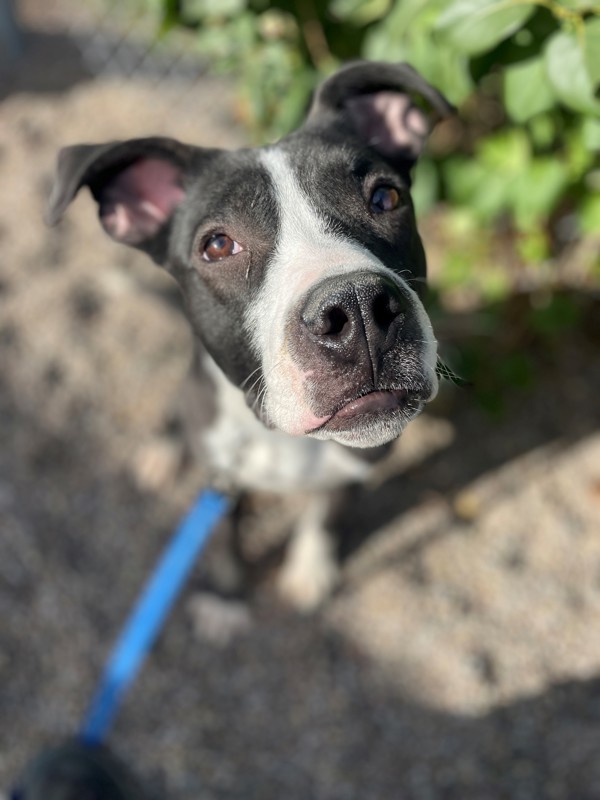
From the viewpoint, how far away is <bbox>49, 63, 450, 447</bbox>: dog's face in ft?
6.10

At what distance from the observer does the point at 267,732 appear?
3.24 m

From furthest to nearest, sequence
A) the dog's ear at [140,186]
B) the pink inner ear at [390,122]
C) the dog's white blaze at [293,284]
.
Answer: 1. the pink inner ear at [390,122]
2. the dog's ear at [140,186]
3. the dog's white blaze at [293,284]

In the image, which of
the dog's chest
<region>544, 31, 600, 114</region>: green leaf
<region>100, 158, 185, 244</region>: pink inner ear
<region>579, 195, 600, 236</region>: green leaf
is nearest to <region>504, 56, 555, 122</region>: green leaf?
<region>544, 31, 600, 114</region>: green leaf

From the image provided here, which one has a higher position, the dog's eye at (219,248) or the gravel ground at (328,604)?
the dog's eye at (219,248)

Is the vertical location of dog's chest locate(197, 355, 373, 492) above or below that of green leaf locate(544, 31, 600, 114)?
below

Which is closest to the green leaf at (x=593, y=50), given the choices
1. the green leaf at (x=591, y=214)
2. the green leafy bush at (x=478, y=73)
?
the green leafy bush at (x=478, y=73)

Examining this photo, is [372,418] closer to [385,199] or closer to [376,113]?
[385,199]

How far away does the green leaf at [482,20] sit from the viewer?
2156 mm

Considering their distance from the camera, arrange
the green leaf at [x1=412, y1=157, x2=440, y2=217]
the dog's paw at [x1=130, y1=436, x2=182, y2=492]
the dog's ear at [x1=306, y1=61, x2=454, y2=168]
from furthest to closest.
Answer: the dog's paw at [x1=130, y1=436, x2=182, y2=492], the green leaf at [x1=412, y1=157, x2=440, y2=217], the dog's ear at [x1=306, y1=61, x2=454, y2=168]

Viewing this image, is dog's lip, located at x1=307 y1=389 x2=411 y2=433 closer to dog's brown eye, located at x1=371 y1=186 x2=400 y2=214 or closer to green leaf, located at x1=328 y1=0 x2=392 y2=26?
dog's brown eye, located at x1=371 y1=186 x2=400 y2=214

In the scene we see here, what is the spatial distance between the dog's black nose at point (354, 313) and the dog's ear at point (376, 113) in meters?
0.97

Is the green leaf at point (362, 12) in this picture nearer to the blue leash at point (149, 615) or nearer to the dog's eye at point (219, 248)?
the dog's eye at point (219, 248)

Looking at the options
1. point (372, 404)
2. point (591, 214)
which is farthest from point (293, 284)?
point (591, 214)

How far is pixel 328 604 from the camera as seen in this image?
3.57m
